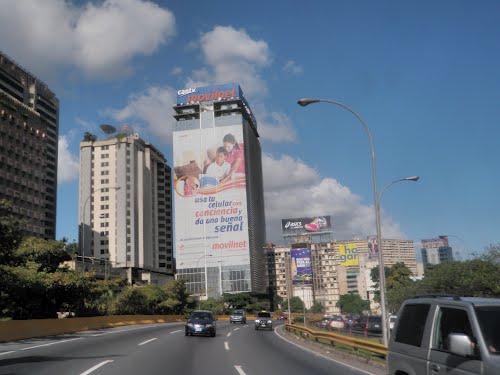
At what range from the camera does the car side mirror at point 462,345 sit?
4973mm

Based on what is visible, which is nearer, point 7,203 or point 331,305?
point 7,203

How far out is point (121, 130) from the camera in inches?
5605

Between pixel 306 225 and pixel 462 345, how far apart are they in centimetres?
12715

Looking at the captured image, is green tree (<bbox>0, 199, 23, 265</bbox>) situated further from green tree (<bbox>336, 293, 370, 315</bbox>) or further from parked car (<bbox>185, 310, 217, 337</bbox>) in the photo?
green tree (<bbox>336, 293, 370, 315</bbox>)

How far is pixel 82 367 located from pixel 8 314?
24662 mm

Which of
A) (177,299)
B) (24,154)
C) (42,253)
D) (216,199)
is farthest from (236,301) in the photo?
(42,253)

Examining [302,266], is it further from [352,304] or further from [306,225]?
[352,304]

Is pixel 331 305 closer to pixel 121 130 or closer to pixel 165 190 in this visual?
pixel 165 190

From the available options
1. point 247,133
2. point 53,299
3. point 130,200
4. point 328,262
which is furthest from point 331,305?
point 53,299

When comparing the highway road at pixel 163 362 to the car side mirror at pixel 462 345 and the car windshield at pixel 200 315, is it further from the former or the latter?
the car windshield at pixel 200 315

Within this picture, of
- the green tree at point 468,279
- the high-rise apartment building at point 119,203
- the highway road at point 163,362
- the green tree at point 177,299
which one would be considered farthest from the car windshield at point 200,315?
the high-rise apartment building at point 119,203

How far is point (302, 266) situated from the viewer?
2339 inches

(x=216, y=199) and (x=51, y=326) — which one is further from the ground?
(x=216, y=199)

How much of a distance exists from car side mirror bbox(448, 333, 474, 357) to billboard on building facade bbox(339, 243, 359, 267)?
7026 cm
